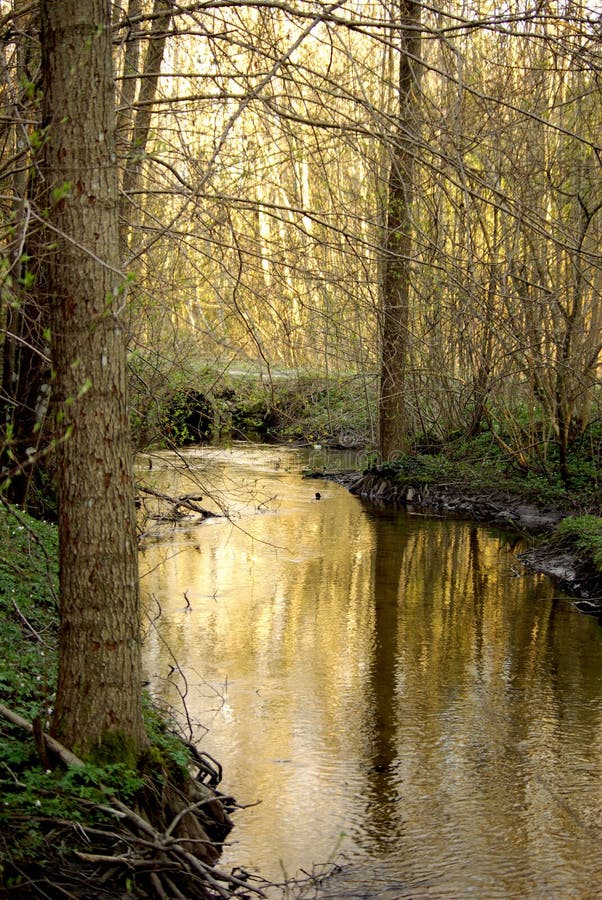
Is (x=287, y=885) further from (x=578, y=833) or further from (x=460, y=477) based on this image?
(x=460, y=477)

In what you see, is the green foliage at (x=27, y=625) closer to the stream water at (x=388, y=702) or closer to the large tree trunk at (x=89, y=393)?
the large tree trunk at (x=89, y=393)

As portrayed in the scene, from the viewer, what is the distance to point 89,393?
4.48 metres

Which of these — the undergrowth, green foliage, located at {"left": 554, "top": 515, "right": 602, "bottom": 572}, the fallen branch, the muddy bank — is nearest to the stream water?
the muddy bank

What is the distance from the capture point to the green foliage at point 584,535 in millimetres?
11828

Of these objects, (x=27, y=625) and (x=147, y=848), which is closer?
(x=147, y=848)

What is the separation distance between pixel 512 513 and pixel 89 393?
39.1 ft

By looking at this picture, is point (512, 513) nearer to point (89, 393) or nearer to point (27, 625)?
point (27, 625)

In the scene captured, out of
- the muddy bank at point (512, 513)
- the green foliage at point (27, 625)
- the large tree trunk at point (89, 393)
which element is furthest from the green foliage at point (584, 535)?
the large tree trunk at point (89, 393)

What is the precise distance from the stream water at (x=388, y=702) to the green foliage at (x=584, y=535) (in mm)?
682

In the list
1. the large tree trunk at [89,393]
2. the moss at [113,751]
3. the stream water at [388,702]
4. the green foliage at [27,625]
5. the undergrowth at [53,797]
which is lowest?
the stream water at [388,702]

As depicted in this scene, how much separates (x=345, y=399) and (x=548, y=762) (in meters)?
13.7

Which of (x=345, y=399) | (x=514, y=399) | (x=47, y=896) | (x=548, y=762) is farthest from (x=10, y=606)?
(x=345, y=399)

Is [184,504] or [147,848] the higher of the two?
[184,504]

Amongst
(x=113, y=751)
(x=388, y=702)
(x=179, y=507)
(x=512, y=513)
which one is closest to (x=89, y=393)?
(x=113, y=751)
